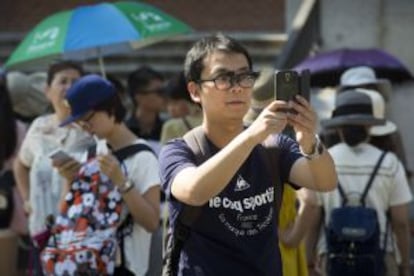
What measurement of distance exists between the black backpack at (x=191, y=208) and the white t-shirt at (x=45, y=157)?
1745mm

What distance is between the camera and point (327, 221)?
6020mm

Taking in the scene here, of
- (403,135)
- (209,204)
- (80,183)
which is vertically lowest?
(403,135)

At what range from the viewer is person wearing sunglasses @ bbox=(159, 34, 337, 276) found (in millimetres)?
3826

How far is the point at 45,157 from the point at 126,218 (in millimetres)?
1235

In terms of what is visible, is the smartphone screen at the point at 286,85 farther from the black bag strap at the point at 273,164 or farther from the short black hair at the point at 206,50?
the black bag strap at the point at 273,164

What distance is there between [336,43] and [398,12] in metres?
0.65

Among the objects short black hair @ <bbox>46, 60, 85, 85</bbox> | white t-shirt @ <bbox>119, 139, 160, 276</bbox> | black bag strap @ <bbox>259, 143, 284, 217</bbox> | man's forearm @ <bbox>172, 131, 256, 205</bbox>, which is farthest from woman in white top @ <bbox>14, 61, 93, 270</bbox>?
man's forearm @ <bbox>172, 131, 256, 205</bbox>

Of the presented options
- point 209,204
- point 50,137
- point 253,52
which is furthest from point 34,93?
point 253,52

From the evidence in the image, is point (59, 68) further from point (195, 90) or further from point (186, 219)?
point (186, 219)

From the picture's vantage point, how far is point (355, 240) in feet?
19.3

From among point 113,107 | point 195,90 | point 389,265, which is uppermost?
point 195,90

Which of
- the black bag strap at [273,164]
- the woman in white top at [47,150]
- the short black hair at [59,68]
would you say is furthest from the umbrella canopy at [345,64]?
the black bag strap at [273,164]

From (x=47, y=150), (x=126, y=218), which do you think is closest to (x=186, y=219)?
(x=126, y=218)

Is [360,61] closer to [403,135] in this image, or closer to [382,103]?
[403,135]
